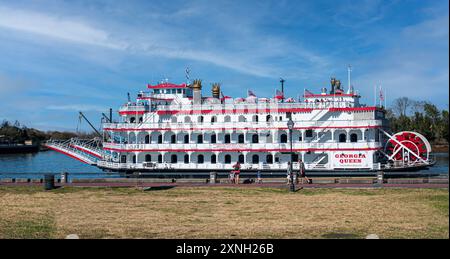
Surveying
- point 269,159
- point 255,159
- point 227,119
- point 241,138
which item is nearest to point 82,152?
point 227,119

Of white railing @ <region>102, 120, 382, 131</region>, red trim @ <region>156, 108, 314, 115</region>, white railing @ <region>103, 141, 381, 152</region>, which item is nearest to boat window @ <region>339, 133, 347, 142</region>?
white railing @ <region>103, 141, 381, 152</region>

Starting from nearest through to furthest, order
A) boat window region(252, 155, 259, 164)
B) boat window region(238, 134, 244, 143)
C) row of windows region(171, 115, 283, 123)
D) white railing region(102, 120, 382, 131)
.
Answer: white railing region(102, 120, 382, 131)
row of windows region(171, 115, 283, 123)
boat window region(252, 155, 259, 164)
boat window region(238, 134, 244, 143)

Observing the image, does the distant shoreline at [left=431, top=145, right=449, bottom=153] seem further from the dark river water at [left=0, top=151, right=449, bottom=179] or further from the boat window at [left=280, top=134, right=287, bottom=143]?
the boat window at [left=280, top=134, right=287, bottom=143]

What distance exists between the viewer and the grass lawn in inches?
537

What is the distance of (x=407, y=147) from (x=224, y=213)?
2558 centimetres

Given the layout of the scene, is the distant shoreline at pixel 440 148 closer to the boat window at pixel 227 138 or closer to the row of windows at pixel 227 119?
the row of windows at pixel 227 119

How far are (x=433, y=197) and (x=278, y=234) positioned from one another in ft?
32.0

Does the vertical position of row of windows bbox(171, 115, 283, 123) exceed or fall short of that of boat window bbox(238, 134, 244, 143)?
it exceeds it

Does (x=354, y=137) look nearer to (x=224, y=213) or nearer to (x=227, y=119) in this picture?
(x=227, y=119)

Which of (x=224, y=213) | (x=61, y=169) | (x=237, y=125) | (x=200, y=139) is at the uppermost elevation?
(x=237, y=125)

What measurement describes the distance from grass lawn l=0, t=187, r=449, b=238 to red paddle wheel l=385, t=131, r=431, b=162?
602 inches

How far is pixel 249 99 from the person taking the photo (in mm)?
39625

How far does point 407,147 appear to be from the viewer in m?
38.1

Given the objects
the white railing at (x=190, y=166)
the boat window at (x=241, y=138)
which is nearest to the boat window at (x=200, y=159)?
the white railing at (x=190, y=166)
